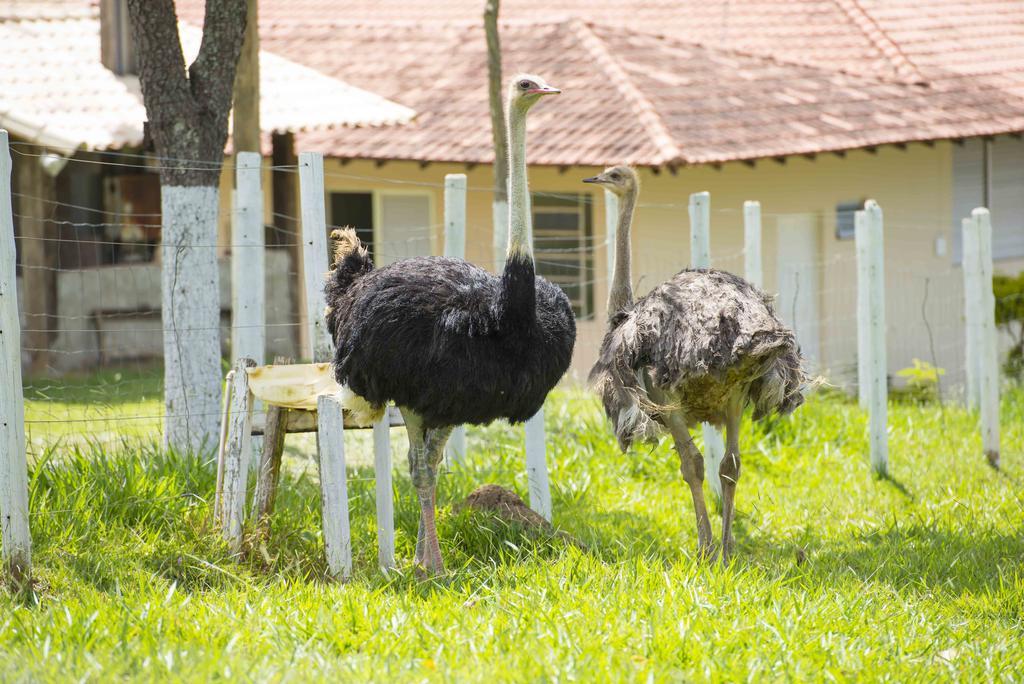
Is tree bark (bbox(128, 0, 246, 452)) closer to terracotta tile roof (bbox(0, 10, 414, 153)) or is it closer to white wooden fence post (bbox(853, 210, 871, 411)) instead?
white wooden fence post (bbox(853, 210, 871, 411))

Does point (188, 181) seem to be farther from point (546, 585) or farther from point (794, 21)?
point (794, 21)

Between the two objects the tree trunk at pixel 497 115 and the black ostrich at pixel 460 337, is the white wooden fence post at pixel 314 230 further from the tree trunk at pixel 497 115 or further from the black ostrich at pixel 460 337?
the tree trunk at pixel 497 115

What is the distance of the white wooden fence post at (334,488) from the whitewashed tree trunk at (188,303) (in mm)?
1383

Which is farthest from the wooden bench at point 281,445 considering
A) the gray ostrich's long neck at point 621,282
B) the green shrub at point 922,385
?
the green shrub at point 922,385

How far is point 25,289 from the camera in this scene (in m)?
12.6

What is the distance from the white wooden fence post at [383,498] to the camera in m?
5.82

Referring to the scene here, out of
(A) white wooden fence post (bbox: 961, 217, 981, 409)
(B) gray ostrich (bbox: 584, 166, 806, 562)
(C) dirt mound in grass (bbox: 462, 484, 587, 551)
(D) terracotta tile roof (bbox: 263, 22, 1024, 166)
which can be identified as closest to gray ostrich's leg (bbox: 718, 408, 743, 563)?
(B) gray ostrich (bbox: 584, 166, 806, 562)

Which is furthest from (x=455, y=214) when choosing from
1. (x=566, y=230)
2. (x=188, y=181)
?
(x=566, y=230)

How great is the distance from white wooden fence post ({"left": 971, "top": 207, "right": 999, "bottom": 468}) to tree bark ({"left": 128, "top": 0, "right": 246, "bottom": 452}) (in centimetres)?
508

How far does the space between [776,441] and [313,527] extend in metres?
3.72

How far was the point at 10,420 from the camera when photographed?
5273mm

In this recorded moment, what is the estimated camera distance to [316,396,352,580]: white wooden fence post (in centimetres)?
557

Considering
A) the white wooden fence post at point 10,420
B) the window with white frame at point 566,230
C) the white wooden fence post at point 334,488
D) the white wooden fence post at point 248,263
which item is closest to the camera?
the white wooden fence post at point 10,420

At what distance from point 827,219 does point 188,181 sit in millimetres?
9416
